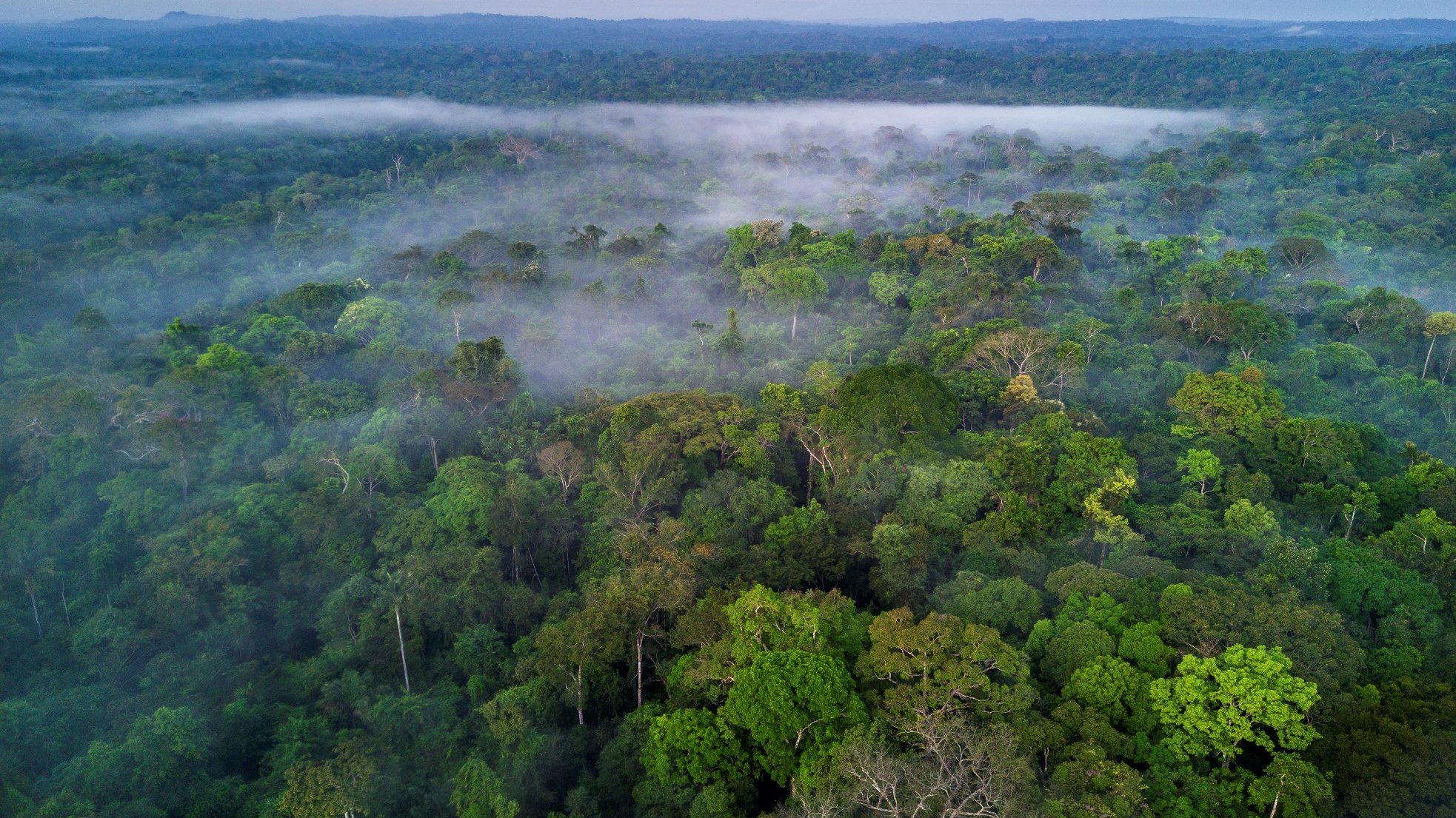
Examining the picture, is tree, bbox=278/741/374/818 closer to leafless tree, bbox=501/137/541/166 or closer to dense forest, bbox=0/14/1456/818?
dense forest, bbox=0/14/1456/818

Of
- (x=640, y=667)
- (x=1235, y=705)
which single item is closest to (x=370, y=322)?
(x=640, y=667)

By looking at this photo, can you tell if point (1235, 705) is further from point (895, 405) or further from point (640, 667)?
point (895, 405)

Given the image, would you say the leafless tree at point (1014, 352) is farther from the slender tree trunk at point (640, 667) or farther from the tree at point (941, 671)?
the slender tree trunk at point (640, 667)

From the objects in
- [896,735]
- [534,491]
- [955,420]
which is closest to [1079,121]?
[955,420]

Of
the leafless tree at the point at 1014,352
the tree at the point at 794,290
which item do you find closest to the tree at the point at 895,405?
the leafless tree at the point at 1014,352

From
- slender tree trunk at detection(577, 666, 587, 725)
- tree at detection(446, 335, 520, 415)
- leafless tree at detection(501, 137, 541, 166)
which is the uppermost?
leafless tree at detection(501, 137, 541, 166)

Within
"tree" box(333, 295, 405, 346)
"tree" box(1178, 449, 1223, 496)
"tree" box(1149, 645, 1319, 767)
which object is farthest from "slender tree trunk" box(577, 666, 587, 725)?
"tree" box(333, 295, 405, 346)

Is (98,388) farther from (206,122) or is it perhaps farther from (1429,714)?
(206,122)
